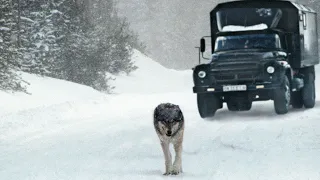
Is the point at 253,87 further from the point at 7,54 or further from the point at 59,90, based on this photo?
the point at 59,90

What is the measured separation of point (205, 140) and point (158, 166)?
8.71 feet

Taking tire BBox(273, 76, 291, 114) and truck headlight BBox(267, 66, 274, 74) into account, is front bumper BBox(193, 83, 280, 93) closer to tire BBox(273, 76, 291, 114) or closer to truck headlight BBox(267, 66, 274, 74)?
tire BBox(273, 76, 291, 114)

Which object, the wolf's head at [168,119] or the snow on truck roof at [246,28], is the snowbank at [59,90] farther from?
the wolf's head at [168,119]

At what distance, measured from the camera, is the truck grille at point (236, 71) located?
47.8 feet

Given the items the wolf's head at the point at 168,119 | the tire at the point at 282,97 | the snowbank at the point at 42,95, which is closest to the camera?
the wolf's head at the point at 168,119

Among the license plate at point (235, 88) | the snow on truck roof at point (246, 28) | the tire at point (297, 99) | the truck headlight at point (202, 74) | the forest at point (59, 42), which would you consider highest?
the forest at point (59, 42)

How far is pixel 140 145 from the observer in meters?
11.1

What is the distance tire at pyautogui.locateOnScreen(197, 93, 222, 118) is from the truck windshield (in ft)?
4.54

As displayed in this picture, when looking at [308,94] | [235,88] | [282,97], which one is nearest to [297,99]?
[308,94]

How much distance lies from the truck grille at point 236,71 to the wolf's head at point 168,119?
7.37 metres

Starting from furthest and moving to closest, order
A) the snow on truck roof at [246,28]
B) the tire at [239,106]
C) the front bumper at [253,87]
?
the snow on truck roof at [246,28] → the tire at [239,106] → the front bumper at [253,87]

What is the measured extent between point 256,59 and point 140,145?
484 centimetres

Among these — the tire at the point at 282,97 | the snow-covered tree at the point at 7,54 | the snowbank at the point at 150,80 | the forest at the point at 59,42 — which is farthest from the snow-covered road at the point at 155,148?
the snowbank at the point at 150,80

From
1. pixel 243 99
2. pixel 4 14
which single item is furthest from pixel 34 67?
pixel 243 99
